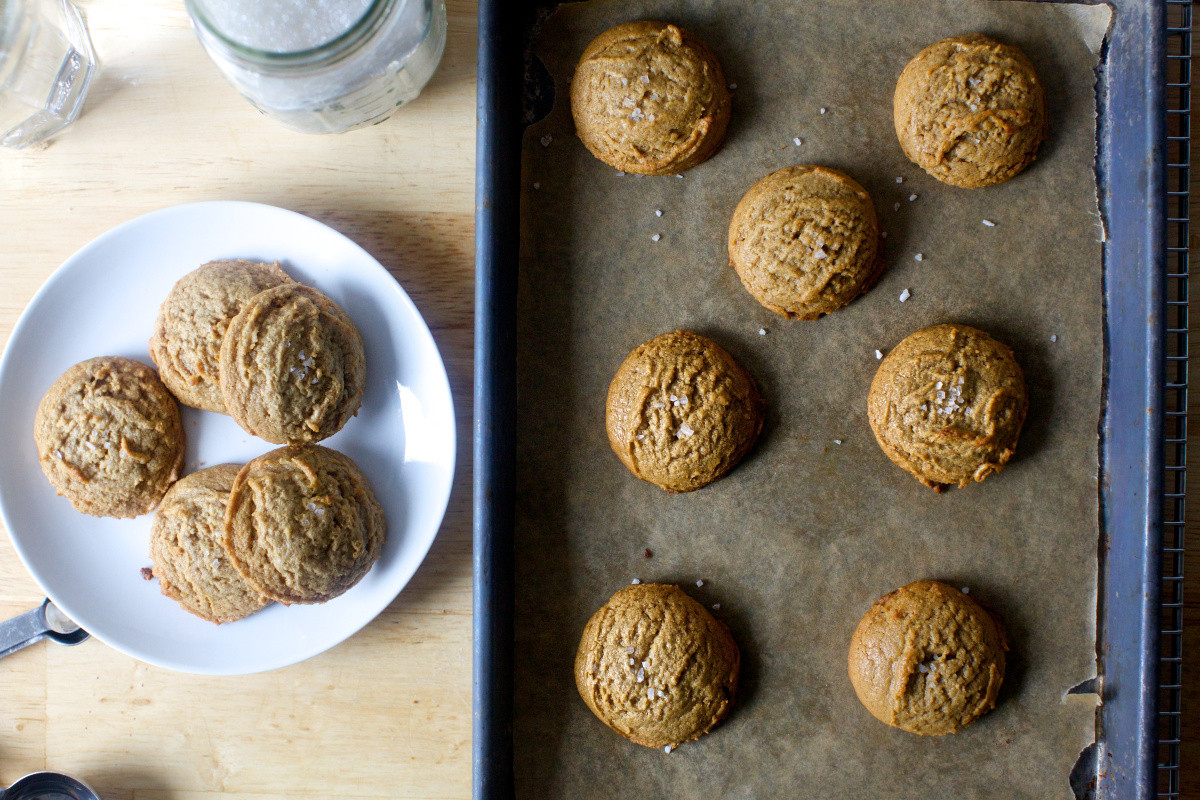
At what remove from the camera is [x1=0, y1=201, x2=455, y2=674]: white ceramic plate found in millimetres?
1676

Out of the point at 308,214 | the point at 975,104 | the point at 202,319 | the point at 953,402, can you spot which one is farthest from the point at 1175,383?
the point at 202,319

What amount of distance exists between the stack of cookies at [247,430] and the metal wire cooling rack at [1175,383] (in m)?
1.70

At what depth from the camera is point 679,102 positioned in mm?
1654

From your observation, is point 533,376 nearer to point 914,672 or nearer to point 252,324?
point 252,324

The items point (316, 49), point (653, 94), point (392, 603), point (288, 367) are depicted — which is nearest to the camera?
point (316, 49)

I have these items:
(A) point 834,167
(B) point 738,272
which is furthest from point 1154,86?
(B) point 738,272

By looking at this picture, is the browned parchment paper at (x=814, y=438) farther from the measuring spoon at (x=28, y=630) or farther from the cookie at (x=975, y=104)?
the measuring spoon at (x=28, y=630)

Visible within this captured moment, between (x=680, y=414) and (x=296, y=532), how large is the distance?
0.81 m

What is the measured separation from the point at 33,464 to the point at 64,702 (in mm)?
576

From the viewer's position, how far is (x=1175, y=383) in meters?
1.70

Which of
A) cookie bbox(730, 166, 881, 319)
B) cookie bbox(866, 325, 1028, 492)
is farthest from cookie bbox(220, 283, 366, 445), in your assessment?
cookie bbox(866, 325, 1028, 492)

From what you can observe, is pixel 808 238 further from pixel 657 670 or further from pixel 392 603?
pixel 392 603

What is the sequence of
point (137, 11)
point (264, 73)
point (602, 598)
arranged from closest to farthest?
point (264, 73) → point (602, 598) → point (137, 11)

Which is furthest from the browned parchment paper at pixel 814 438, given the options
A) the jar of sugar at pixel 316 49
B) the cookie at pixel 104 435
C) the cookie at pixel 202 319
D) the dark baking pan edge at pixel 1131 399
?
the cookie at pixel 104 435
